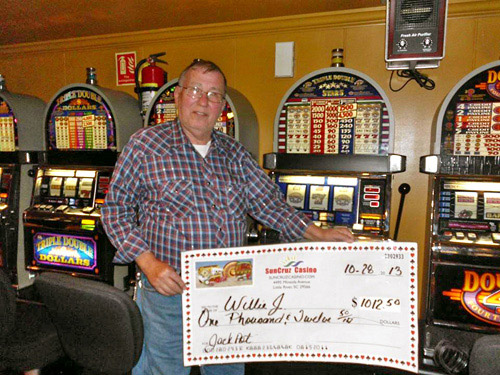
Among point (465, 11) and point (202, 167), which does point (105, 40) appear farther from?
point (465, 11)

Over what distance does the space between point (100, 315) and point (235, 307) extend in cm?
59

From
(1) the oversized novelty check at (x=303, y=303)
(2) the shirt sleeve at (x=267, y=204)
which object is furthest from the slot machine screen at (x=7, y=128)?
(1) the oversized novelty check at (x=303, y=303)

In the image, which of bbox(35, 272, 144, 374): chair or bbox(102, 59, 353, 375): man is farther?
bbox(102, 59, 353, 375): man

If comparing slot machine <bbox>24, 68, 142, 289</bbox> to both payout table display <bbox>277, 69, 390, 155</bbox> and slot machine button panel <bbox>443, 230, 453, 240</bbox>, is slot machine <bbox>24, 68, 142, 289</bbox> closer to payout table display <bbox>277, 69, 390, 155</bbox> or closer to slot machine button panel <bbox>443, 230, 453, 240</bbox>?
payout table display <bbox>277, 69, 390, 155</bbox>

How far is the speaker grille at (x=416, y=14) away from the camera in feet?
8.62

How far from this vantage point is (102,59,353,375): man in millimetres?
1813

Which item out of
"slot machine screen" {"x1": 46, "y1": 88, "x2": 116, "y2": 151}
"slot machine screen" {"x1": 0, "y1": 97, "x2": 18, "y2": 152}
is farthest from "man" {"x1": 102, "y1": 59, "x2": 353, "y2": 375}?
"slot machine screen" {"x1": 0, "y1": 97, "x2": 18, "y2": 152}

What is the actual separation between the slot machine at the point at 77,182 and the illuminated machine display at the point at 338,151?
1663 mm

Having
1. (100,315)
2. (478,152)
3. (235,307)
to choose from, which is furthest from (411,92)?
(100,315)

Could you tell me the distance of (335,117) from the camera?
9.35 ft

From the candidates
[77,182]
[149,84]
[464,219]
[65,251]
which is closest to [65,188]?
[77,182]

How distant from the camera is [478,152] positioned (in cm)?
251

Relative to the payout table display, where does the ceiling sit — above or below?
above

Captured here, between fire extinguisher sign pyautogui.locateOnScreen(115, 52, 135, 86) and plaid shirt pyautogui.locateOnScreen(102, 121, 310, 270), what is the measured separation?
318 cm
